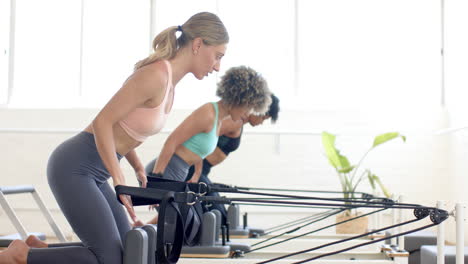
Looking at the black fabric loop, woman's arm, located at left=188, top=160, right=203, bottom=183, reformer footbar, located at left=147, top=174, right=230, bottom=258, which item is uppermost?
woman's arm, located at left=188, top=160, right=203, bottom=183

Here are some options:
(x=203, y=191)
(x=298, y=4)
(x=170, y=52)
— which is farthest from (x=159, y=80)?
(x=298, y=4)

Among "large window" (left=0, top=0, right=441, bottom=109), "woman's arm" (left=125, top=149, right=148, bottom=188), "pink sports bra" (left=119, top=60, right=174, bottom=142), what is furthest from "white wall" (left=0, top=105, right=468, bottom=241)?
"pink sports bra" (left=119, top=60, right=174, bottom=142)

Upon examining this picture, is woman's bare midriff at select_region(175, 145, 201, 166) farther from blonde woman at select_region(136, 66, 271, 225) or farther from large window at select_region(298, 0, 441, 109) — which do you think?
large window at select_region(298, 0, 441, 109)

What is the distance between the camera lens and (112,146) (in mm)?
1942

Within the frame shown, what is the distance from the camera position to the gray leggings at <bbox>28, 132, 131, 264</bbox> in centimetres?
197

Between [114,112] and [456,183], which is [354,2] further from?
[114,112]

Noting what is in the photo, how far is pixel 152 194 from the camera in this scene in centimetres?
183

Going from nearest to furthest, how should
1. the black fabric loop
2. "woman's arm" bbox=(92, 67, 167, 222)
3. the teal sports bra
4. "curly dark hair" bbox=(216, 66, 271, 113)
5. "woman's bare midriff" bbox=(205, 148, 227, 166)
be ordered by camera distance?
the black fabric loop → "woman's arm" bbox=(92, 67, 167, 222) → the teal sports bra → "curly dark hair" bbox=(216, 66, 271, 113) → "woman's bare midriff" bbox=(205, 148, 227, 166)

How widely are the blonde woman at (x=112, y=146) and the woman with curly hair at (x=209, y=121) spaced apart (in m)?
0.98

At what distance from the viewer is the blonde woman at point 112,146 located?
6.45 ft

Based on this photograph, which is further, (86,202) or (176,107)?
(176,107)

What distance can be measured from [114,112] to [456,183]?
191 inches

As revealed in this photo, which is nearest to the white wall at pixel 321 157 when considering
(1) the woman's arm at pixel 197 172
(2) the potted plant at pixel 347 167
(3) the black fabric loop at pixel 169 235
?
(2) the potted plant at pixel 347 167

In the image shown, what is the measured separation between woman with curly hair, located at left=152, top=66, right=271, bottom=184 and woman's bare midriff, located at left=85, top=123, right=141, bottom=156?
0.94m
